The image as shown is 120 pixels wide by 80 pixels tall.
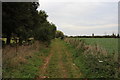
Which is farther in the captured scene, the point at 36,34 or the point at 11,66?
the point at 36,34

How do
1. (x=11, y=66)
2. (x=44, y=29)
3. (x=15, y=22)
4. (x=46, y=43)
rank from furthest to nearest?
(x=46, y=43) < (x=44, y=29) < (x=15, y=22) < (x=11, y=66)

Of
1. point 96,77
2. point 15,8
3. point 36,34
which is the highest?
point 15,8

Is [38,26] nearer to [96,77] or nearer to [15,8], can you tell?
[15,8]

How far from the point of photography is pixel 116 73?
7.03 m

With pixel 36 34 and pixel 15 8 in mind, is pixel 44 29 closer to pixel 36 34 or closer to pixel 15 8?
pixel 36 34

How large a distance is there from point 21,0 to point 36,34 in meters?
10.6

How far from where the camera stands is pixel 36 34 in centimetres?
2448

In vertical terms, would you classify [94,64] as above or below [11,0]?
below

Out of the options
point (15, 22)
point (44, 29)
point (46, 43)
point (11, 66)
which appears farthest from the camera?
point (46, 43)

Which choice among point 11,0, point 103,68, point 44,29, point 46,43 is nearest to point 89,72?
point 103,68

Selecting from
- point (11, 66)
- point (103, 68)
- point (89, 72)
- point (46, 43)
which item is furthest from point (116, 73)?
point (46, 43)

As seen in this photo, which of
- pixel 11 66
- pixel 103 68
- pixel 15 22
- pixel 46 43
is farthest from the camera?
pixel 46 43

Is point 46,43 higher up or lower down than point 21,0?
lower down

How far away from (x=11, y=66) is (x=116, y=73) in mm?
5781
